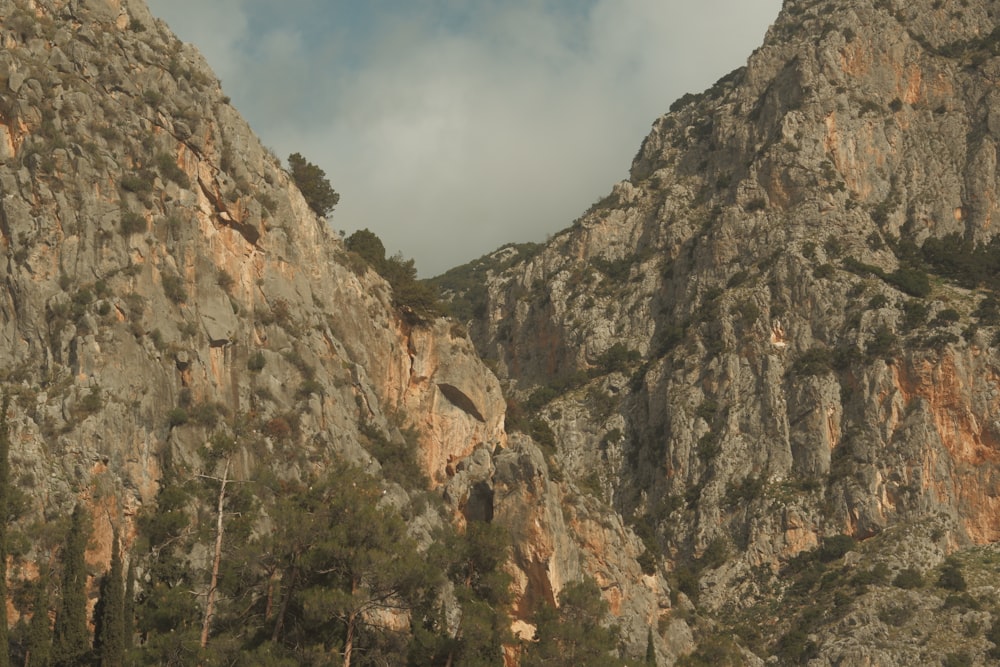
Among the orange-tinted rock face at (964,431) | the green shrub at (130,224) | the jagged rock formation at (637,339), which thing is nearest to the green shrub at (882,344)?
the jagged rock formation at (637,339)

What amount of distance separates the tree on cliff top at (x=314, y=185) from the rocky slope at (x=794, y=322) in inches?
934

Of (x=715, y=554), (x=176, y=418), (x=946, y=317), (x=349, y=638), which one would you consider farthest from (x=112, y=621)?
(x=946, y=317)

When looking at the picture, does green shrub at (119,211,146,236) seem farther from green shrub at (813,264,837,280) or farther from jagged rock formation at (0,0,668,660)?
green shrub at (813,264,837,280)

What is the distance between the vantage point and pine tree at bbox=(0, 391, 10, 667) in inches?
1695

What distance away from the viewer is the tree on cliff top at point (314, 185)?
90.8m

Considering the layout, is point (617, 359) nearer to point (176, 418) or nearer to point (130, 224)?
point (130, 224)

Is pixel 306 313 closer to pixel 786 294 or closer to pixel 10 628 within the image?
pixel 10 628

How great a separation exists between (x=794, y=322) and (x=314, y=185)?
41.8m

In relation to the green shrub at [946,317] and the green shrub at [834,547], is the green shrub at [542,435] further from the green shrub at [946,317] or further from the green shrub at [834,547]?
the green shrub at [946,317]

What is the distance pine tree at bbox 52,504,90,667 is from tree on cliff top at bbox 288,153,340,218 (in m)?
44.5

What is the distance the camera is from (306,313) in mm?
72000

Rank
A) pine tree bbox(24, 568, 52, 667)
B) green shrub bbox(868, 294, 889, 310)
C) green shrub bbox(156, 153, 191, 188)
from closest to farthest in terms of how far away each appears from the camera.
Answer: pine tree bbox(24, 568, 52, 667) → green shrub bbox(156, 153, 191, 188) → green shrub bbox(868, 294, 889, 310)

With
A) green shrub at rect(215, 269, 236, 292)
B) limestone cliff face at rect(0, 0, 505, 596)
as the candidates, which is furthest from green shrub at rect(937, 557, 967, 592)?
green shrub at rect(215, 269, 236, 292)

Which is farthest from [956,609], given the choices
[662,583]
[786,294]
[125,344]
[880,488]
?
[125,344]
